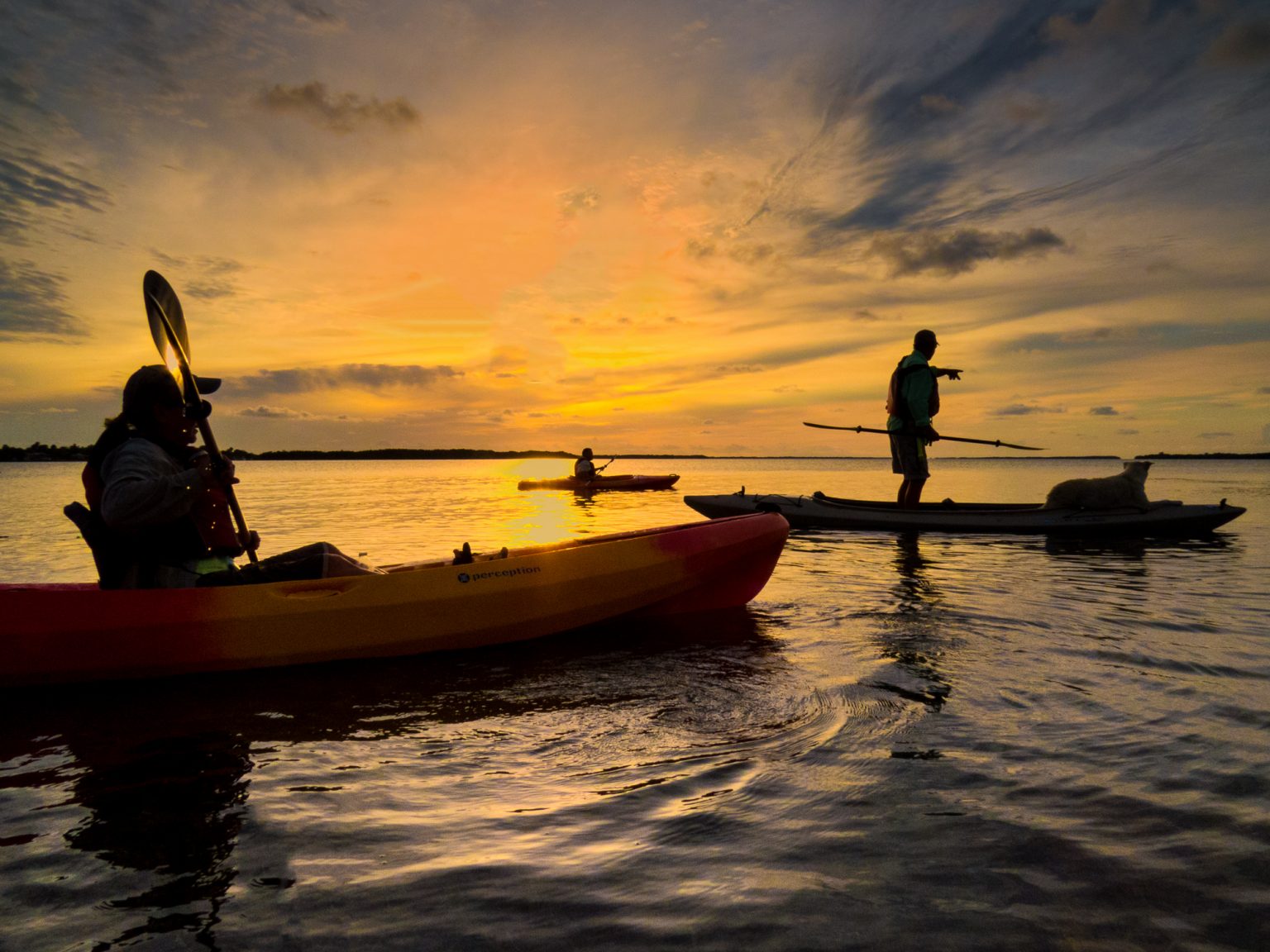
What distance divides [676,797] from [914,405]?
10.0m

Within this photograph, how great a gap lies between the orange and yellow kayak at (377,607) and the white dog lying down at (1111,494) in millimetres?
8902

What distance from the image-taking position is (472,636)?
231 inches

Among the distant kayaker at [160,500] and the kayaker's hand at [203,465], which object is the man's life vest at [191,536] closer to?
the distant kayaker at [160,500]

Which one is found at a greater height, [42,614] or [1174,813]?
[42,614]

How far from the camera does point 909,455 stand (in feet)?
40.3

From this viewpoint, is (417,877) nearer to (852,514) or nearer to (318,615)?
(318,615)

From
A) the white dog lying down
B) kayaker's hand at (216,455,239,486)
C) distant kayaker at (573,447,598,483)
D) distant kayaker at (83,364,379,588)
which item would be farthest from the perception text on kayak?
distant kayaker at (573,447,598,483)

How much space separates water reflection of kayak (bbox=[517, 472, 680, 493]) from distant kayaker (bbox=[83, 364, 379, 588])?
22.0m

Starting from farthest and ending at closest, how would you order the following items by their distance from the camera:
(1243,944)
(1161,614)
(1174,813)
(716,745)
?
1. (1161,614)
2. (716,745)
3. (1174,813)
4. (1243,944)

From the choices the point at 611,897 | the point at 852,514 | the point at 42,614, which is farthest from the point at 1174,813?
the point at 852,514

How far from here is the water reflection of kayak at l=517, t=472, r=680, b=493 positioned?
2742 cm

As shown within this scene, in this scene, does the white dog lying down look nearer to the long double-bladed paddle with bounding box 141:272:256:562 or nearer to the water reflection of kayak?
the long double-bladed paddle with bounding box 141:272:256:562

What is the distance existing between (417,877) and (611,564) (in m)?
3.86

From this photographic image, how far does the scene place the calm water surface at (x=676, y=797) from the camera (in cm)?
230
